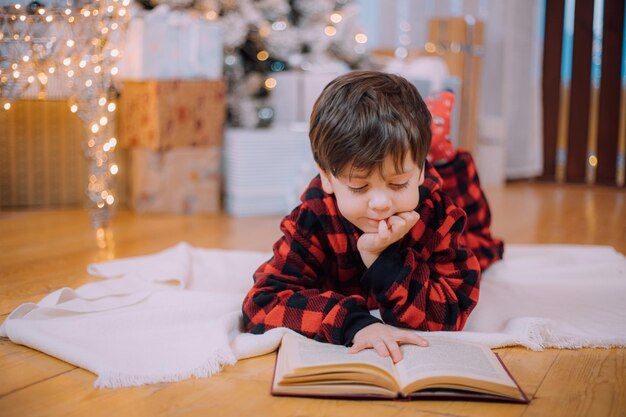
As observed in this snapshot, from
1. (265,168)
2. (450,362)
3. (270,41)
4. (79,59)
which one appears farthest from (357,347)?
(270,41)

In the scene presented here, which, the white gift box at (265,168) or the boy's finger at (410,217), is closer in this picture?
the boy's finger at (410,217)

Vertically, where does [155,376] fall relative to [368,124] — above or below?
below

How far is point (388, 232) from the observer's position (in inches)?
41.7

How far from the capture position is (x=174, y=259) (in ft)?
5.51

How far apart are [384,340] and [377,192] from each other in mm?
211

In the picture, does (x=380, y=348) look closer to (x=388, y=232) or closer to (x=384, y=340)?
(x=384, y=340)

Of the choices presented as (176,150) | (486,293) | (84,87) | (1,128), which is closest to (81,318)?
(486,293)

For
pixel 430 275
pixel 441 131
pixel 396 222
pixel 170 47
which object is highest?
pixel 170 47

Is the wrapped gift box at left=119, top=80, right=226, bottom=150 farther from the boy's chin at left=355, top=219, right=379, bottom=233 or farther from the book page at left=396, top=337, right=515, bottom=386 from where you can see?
the book page at left=396, top=337, right=515, bottom=386

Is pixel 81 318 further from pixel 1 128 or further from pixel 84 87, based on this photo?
pixel 1 128

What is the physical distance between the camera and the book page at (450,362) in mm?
928

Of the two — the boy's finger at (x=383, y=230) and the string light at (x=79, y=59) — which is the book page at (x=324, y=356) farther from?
the string light at (x=79, y=59)

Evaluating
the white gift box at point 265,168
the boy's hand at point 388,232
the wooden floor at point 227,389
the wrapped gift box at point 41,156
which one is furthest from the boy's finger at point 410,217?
the wrapped gift box at point 41,156

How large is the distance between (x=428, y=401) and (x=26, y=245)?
4.62 ft
